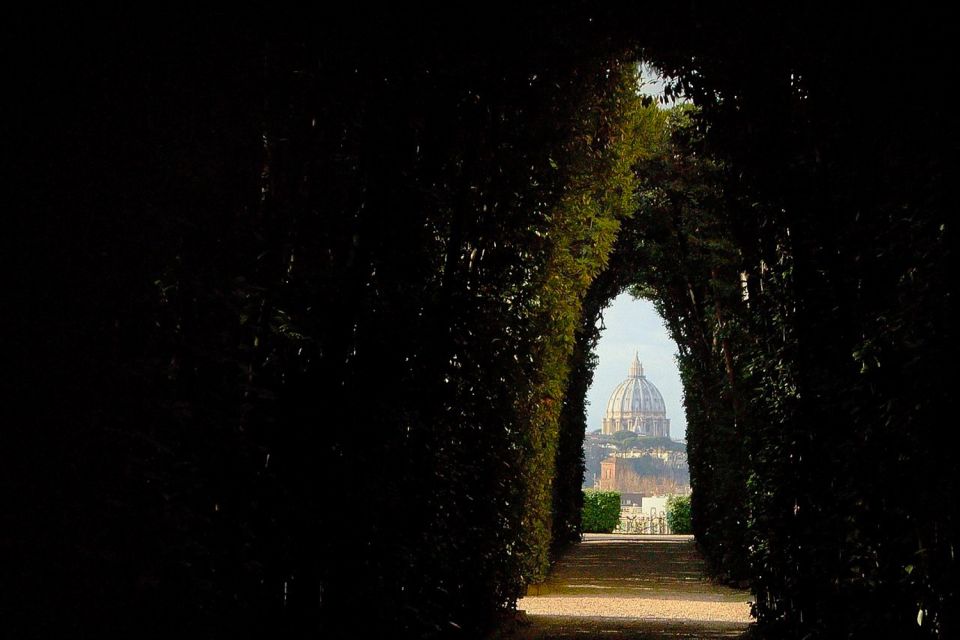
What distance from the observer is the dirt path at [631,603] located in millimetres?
10938

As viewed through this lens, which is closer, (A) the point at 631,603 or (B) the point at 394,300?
(B) the point at 394,300

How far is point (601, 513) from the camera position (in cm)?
4384

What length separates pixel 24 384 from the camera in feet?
8.08

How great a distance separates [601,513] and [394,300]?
128 ft

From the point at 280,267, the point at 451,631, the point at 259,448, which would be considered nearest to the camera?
the point at 259,448

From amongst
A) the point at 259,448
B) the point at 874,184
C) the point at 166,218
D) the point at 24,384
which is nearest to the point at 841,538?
the point at 874,184

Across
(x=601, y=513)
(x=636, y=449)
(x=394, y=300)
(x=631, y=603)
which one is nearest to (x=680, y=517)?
(x=601, y=513)

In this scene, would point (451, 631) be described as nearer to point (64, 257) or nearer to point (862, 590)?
point (862, 590)

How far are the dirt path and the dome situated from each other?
155 meters

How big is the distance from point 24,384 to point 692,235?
51.4 feet

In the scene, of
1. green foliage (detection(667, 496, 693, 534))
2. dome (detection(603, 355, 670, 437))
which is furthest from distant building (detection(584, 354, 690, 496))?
green foliage (detection(667, 496, 693, 534))

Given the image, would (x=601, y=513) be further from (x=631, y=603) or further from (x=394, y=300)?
(x=394, y=300)

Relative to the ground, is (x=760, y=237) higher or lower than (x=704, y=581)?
higher

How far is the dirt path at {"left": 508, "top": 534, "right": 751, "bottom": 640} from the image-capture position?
10938 millimetres
